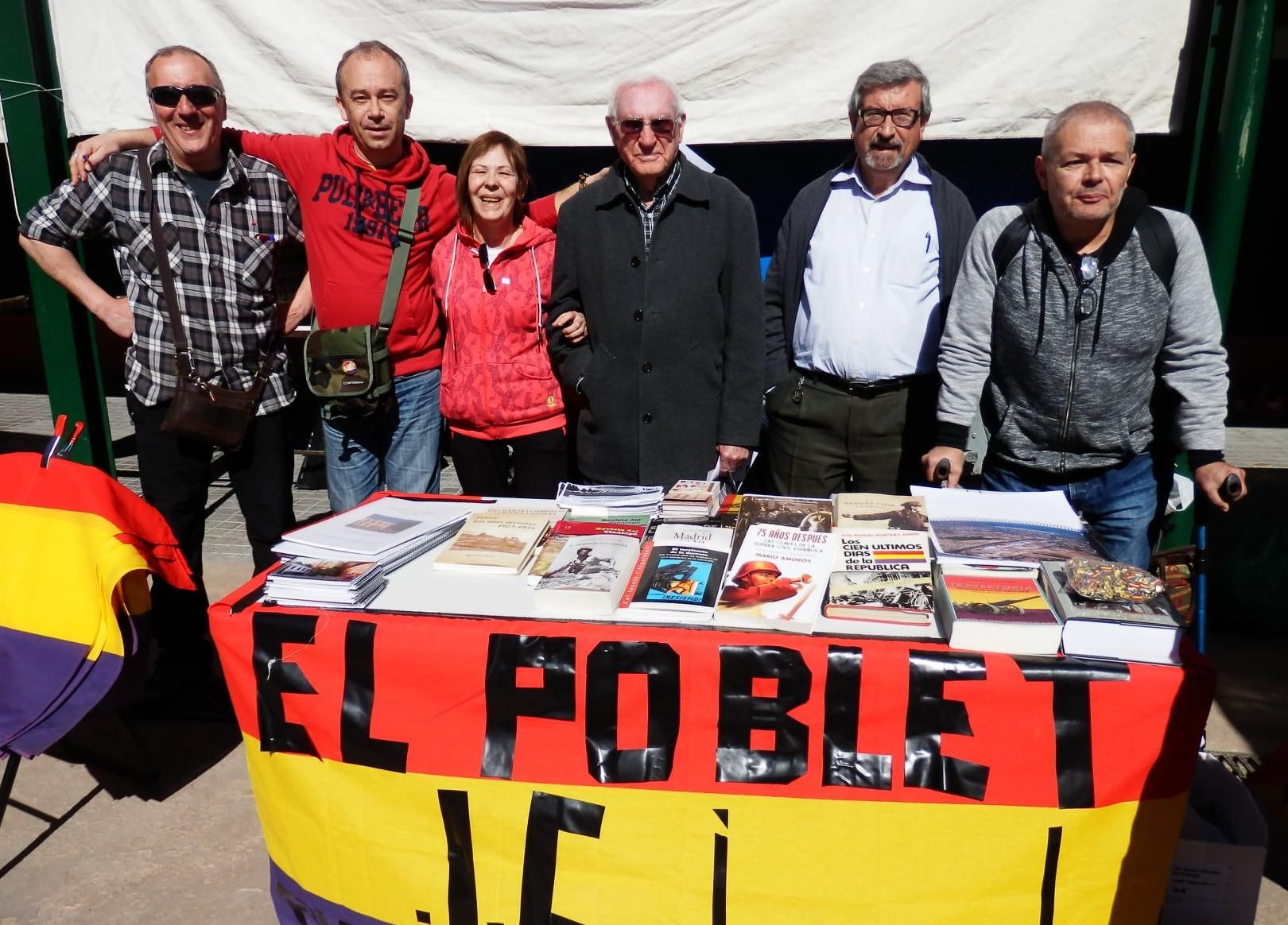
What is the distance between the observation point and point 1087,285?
2.46m

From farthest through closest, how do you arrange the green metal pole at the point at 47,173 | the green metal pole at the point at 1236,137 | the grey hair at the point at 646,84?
the green metal pole at the point at 47,173 < the green metal pole at the point at 1236,137 < the grey hair at the point at 646,84

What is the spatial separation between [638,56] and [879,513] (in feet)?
7.70

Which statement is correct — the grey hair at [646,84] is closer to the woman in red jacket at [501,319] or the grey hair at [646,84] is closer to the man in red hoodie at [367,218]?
the woman in red jacket at [501,319]

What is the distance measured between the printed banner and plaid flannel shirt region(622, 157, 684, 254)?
4.58 ft

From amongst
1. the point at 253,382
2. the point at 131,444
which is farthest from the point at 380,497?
the point at 131,444

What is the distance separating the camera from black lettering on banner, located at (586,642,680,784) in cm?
194

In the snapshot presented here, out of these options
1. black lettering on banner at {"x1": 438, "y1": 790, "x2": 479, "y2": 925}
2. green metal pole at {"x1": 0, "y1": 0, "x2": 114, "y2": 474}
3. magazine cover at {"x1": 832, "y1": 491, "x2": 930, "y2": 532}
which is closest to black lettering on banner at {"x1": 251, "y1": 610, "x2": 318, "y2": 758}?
black lettering on banner at {"x1": 438, "y1": 790, "x2": 479, "y2": 925}

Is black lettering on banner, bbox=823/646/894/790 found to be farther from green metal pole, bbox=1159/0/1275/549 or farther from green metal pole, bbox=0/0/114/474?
green metal pole, bbox=0/0/114/474

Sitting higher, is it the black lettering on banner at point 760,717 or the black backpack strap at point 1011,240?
the black backpack strap at point 1011,240

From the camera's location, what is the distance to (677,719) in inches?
77.1

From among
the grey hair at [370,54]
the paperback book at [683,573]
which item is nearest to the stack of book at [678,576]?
the paperback book at [683,573]

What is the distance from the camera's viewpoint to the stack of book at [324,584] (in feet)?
6.79

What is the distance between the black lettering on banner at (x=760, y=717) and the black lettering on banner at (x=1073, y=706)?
0.44m

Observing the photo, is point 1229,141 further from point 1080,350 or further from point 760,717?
point 760,717
